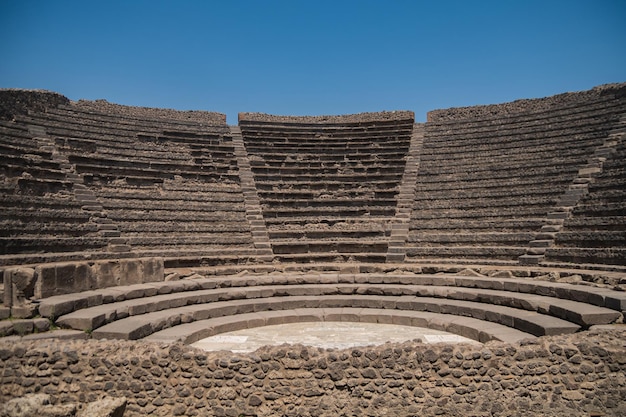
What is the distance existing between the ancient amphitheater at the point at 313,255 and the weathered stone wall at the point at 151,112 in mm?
123

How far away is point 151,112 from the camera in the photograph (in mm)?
18422

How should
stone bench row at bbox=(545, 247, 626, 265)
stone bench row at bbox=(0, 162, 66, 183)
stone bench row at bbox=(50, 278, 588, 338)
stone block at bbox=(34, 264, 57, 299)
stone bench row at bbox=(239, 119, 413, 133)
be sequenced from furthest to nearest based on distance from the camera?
stone bench row at bbox=(239, 119, 413, 133), stone bench row at bbox=(0, 162, 66, 183), stone bench row at bbox=(545, 247, 626, 265), stone block at bbox=(34, 264, 57, 299), stone bench row at bbox=(50, 278, 588, 338)

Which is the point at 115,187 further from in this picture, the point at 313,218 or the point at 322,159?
the point at 322,159

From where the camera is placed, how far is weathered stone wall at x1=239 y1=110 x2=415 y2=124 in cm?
1898

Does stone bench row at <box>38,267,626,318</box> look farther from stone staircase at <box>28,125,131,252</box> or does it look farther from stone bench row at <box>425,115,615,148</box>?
stone bench row at <box>425,115,615,148</box>

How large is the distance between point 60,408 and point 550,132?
593 inches

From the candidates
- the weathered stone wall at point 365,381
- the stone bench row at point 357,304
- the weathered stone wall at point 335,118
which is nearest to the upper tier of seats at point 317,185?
the weathered stone wall at point 335,118

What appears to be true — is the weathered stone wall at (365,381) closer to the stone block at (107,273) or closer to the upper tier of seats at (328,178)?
the stone block at (107,273)

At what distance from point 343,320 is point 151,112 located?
12769mm

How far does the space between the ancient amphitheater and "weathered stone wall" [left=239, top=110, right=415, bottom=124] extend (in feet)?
0.28

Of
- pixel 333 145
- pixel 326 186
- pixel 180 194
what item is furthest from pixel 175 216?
pixel 333 145

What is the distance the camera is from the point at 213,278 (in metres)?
10.8

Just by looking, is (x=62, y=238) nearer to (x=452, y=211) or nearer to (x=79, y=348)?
(x=79, y=348)

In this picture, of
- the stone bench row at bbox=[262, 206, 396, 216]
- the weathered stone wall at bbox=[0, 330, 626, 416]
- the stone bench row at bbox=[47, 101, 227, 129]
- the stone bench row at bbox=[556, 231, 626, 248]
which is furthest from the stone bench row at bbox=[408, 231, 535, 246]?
the stone bench row at bbox=[47, 101, 227, 129]
